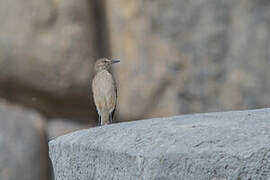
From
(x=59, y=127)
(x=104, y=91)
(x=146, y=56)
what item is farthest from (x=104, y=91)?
(x=59, y=127)

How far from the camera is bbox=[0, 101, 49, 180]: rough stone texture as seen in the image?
269 inches

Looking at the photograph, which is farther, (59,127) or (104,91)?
(59,127)

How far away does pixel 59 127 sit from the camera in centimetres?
695

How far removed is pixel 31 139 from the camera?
6934 mm

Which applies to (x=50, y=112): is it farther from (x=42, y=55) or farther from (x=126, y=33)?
(x=126, y=33)

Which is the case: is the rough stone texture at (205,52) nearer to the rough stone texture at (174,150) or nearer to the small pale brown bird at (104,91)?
the small pale brown bird at (104,91)

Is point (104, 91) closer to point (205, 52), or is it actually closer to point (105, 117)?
point (105, 117)

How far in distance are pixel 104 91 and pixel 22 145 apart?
1.29 meters

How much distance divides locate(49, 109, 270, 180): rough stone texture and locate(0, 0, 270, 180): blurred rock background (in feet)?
10.1

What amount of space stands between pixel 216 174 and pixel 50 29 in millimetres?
4192

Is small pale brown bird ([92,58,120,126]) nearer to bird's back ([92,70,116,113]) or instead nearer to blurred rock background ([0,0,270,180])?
bird's back ([92,70,116,113])

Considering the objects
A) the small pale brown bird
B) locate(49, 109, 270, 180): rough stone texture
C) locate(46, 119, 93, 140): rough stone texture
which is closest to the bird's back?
the small pale brown bird

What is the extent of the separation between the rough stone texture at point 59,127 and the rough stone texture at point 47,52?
10 cm

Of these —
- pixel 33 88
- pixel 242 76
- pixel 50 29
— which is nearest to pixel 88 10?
pixel 50 29
